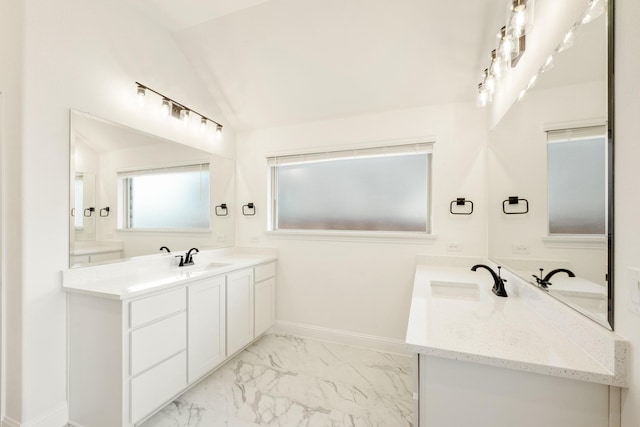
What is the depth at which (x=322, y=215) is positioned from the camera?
9.89 feet

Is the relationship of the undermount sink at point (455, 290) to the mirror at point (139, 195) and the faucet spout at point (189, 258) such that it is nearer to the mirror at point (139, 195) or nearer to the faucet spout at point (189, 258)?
the faucet spout at point (189, 258)

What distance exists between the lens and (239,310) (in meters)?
2.45

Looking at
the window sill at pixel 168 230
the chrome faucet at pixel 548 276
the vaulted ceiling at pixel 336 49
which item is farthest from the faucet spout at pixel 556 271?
the window sill at pixel 168 230

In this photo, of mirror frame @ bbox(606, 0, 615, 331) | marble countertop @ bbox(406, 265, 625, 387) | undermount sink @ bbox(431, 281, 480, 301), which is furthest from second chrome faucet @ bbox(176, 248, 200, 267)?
mirror frame @ bbox(606, 0, 615, 331)

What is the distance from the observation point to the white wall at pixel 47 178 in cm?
152

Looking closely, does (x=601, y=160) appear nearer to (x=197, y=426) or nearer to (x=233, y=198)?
(x=197, y=426)

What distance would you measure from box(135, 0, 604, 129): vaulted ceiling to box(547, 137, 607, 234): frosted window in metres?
1.35

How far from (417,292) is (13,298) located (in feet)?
8.00

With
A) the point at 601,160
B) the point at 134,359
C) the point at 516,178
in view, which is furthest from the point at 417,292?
the point at 134,359

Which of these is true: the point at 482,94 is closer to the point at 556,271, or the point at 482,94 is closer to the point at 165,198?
the point at 556,271

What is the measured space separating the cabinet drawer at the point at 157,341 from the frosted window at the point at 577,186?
227 cm

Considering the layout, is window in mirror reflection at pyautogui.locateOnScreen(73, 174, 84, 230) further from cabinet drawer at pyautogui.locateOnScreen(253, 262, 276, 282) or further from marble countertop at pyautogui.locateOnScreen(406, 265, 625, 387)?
marble countertop at pyautogui.locateOnScreen(406, 265, 625, 387)

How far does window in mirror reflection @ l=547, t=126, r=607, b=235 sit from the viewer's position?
35.3 inches

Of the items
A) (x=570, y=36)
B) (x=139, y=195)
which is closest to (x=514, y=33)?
(x=570, y=36)
